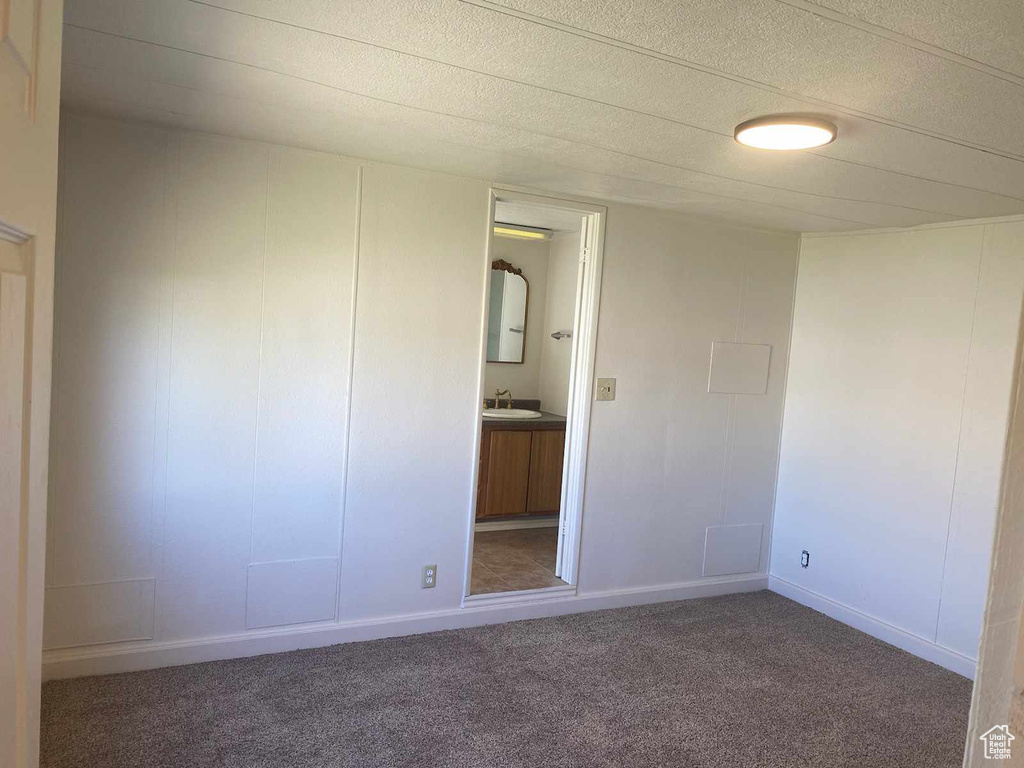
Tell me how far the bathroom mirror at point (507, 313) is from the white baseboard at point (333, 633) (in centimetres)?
227

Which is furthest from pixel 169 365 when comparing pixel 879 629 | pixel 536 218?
pixel 879 629

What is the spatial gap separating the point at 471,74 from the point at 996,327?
9.28 ft

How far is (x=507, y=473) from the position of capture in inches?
199

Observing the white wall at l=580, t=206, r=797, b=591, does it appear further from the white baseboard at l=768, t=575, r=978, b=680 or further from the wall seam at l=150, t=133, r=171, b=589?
the wall seam at l=150, t=133, r=171, b=589

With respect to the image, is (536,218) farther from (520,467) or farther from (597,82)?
(597,82)

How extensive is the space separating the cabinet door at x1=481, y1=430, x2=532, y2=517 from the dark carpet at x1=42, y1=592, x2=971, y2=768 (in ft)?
4.80

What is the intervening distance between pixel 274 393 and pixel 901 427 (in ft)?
10.2

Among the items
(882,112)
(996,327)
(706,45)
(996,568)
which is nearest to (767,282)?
(996,327)

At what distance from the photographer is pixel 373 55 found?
1904 millimetres

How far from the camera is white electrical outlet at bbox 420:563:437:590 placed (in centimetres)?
348

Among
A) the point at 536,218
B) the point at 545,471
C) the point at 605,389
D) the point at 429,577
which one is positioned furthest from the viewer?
the point at 545,471

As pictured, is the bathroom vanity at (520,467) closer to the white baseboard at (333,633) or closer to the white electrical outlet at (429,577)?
the white baseboard at (333,633)

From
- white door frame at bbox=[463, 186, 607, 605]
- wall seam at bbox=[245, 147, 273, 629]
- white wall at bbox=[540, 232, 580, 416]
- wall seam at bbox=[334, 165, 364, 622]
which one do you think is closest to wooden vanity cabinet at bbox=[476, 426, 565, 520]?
white wall at bbox=[540, 232, 580, 416]

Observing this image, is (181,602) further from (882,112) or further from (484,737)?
(882,112)
